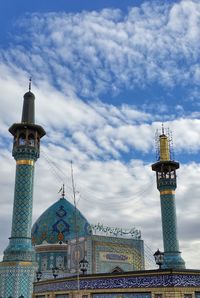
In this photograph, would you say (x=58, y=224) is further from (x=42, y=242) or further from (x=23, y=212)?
(x=23, y=212)

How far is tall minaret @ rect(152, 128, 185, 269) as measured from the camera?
28672 millimetres

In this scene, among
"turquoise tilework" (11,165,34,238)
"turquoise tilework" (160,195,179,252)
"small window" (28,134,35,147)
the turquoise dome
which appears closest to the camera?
"turquoise tilework" (11,165,34,238)

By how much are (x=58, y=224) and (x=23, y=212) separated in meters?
13.7

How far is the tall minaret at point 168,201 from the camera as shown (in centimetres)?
2867

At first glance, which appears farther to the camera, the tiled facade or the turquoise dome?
the turquoise dome

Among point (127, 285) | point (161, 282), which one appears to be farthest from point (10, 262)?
point (161, 282)

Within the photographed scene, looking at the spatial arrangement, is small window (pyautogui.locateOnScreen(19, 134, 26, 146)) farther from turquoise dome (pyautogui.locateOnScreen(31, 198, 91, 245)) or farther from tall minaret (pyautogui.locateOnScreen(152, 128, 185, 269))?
turquoise dome (pyautogui.locateOnScreen(31, 198, 91, 245))

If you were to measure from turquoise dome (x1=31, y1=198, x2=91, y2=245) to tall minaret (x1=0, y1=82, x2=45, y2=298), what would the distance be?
1152 cm

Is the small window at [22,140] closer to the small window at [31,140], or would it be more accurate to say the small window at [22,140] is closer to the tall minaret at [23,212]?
the tall minaret at [23,212]

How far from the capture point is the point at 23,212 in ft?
80.7

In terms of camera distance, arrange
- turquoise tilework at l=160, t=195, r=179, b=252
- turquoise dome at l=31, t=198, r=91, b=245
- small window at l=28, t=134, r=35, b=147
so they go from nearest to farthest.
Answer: small window at l=28, t=134, r=35, b=147
turquoise tilework at l=160, t=195, r=179, b=252
turquoise dome at l=31, t=198, r=91, b=245

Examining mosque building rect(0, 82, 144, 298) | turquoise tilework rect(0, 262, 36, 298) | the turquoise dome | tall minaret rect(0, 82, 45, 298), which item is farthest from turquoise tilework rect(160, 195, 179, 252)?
turquoise tilework rect(0, 262, 36, 298)

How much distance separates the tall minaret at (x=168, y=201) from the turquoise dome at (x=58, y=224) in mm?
9136

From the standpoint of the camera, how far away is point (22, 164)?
2589cm
